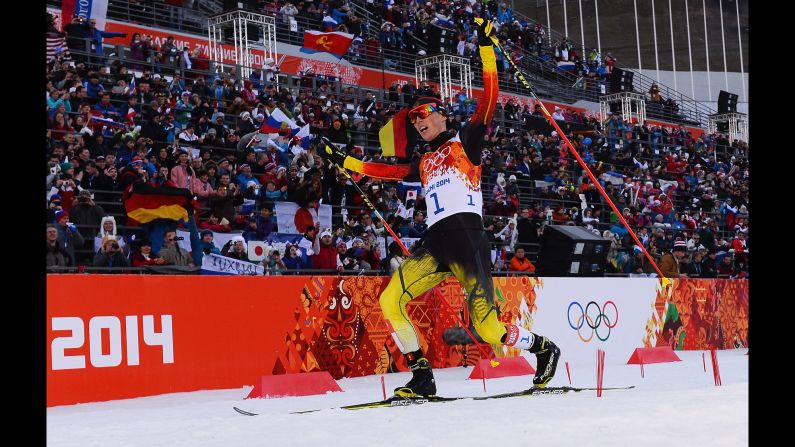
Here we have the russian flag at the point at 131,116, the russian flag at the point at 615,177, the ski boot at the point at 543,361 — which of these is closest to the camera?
the ski boot at the point at 543,361

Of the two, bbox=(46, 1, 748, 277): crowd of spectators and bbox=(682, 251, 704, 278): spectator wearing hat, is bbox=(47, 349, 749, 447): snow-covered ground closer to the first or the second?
bbox=(46, 1, 748, 277): crowd of spectators

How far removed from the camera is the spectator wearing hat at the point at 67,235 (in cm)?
1257

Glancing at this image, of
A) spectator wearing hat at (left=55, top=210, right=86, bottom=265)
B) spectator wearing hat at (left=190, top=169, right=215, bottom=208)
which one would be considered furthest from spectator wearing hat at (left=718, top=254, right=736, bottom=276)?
spectator wearing hat at (left=55, top=210, right=86, bottom=265)

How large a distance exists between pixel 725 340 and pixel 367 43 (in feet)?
43.6

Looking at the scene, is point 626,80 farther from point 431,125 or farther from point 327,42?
point 431,125

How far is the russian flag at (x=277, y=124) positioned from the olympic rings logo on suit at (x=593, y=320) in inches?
239

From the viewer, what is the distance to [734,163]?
33281 mm

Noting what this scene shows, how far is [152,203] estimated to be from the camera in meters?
14.2

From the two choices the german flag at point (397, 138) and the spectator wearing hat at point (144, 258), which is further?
the spectator wearing hat at point (144, 258)

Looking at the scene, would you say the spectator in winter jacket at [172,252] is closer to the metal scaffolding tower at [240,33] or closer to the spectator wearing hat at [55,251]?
the spectator wearing hat at [55,251]

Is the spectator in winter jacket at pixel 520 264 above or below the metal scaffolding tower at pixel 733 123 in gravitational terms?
below

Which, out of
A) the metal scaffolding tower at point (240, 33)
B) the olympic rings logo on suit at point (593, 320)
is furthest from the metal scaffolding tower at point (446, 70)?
the olympic rings logo on suit at point (593, 320)
